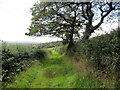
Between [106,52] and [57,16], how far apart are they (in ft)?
22.0

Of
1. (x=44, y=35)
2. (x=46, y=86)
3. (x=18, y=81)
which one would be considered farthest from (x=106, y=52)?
(x=44, y=35)

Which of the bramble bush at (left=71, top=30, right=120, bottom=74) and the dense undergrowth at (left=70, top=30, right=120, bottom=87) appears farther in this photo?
the bramble bush at (left=71, top=30, right=120, bottom=74)

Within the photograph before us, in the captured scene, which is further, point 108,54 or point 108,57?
point 108,54

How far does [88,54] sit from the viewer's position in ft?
15.4

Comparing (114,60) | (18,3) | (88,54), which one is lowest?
(88,54)

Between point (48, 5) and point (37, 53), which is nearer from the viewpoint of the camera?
point (48, 5)

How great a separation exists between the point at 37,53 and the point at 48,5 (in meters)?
4.38

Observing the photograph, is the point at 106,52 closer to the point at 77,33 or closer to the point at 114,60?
the point at 114,60

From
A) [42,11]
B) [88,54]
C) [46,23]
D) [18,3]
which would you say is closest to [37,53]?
[46,23]

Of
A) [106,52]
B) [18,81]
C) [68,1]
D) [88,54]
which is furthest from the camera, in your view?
[68,1]

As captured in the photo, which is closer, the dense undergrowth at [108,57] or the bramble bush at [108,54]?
the dense undergrowth at [108,57]

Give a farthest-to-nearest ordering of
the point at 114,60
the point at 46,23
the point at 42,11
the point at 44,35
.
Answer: the point at 44,35 → the point at 46,23 → the point at 42,11 → the point at 114,60

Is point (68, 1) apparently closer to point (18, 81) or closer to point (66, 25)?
point (66, 25)

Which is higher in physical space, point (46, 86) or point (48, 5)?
point (48, 5)
